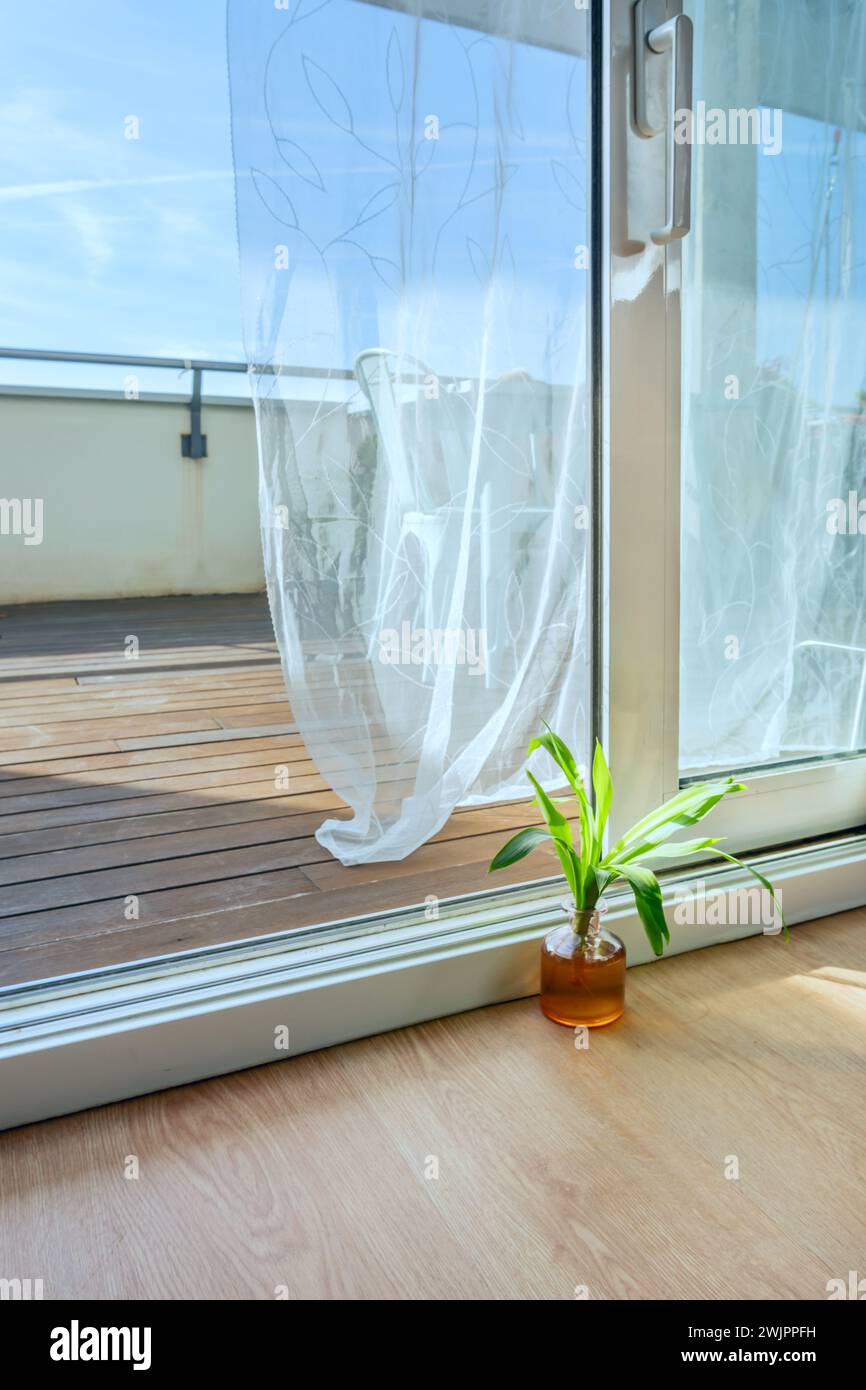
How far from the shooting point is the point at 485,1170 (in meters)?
0.97

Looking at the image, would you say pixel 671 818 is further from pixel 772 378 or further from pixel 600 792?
pixel 772 378

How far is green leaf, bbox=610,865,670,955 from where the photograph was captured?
1.14 metres

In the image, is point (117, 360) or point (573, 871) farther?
point (117, 360)

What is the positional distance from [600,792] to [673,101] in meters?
0.88

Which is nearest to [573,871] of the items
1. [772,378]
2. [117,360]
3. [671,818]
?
[671,818]

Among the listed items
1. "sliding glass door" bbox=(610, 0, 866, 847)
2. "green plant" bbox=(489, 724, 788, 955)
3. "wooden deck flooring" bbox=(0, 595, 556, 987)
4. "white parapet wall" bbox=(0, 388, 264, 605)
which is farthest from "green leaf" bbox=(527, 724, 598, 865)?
"white parapet wall" bbox=(0, 388, 264, 605)

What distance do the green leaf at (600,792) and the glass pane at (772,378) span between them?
281 millimetres

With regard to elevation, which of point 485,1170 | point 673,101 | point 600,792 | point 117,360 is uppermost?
point 117,360

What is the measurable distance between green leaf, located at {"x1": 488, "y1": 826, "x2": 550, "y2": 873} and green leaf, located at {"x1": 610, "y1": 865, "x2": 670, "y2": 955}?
0.11 meters

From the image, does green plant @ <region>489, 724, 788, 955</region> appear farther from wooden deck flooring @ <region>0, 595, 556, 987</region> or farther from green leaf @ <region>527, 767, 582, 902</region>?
wooden deck flooring @ <region>0, 595, 556, 987</region>

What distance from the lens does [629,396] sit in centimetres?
132

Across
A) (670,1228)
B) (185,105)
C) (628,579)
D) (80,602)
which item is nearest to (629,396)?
(628,579)

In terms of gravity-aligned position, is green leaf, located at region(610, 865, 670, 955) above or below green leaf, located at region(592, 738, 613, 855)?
below

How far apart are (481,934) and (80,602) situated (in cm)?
356
